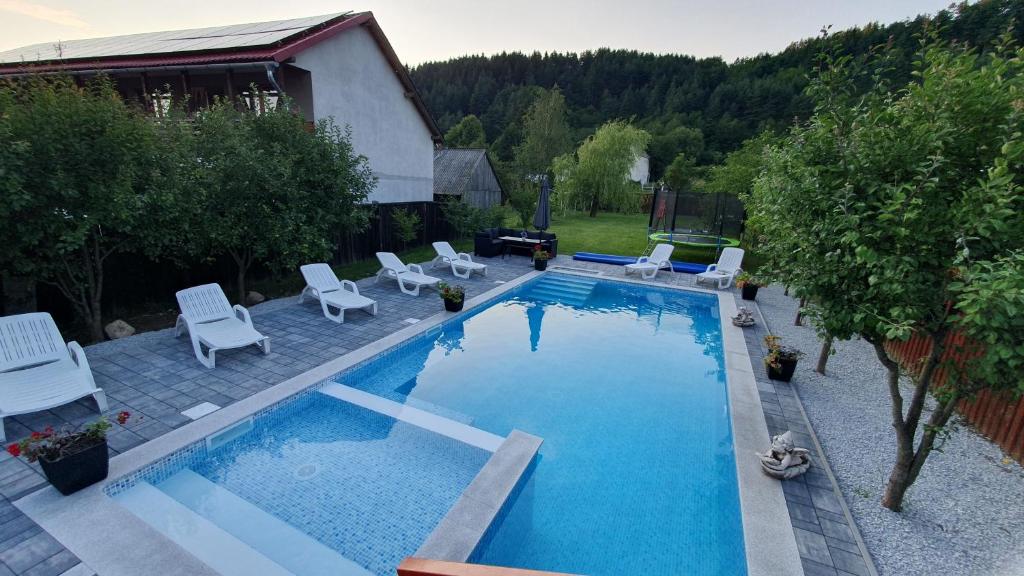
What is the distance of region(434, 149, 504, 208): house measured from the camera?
2542 cm

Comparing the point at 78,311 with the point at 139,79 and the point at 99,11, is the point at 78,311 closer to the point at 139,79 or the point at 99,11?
the point at 99,11

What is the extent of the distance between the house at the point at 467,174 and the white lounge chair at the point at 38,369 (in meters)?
20.6

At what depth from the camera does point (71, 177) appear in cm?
498

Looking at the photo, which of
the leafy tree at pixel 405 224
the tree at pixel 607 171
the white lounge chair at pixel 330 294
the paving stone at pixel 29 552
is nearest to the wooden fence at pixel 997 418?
the paving stone at pixel 29 552

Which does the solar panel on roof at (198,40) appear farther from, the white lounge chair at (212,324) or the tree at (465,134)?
the tree at (465,134)

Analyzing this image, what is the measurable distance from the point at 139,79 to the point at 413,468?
14.8 m

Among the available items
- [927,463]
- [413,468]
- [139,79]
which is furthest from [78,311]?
[927,463]

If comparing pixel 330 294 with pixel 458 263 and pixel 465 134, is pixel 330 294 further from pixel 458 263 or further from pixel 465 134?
pixel 465 134

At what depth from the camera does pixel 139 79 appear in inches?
479

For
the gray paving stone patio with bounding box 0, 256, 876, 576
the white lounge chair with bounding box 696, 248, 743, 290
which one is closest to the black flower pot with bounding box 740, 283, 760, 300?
the white lounge chair with bounding box 696, 248, 743, 290

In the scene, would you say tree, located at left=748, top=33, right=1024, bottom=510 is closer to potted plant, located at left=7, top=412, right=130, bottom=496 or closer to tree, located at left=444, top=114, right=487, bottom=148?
potted plant, located at left=7, top=412, right=130, bottom=496

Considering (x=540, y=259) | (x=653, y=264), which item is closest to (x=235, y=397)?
(x=540, y=259)

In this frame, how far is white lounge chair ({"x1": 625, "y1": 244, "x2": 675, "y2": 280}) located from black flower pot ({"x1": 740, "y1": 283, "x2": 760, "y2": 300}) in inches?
98.7

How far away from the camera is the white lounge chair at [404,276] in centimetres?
973
